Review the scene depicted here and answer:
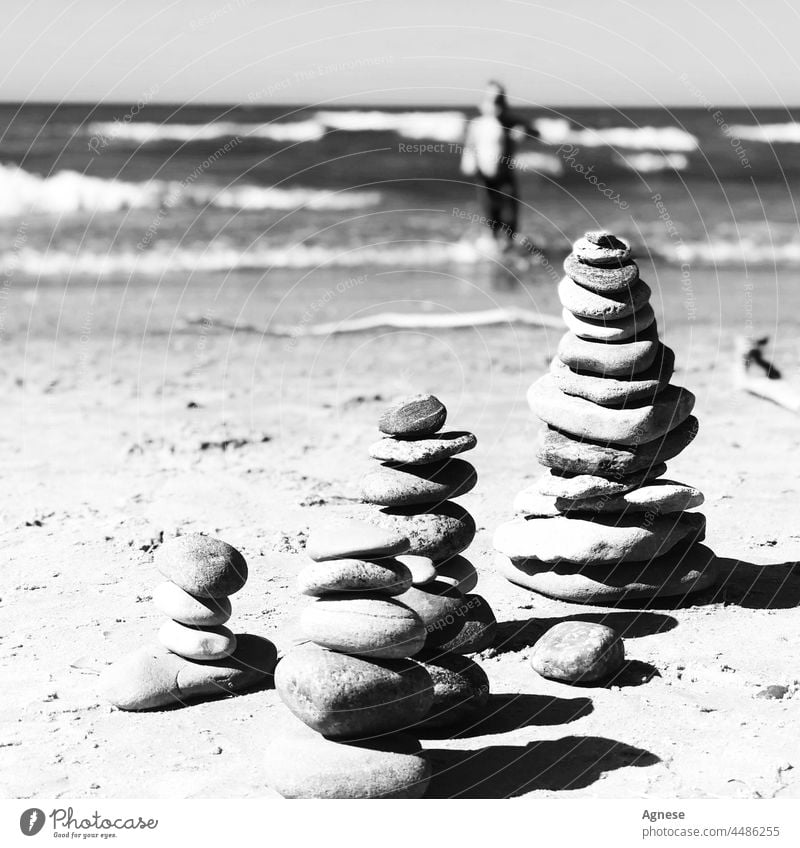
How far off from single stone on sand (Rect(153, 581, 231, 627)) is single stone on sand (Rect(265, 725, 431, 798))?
136 centimetres

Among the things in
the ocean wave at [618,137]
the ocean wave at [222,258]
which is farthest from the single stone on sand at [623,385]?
the ocean wave at [618,137]

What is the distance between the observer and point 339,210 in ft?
100

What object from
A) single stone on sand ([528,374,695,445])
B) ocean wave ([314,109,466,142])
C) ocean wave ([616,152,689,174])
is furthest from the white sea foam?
single stone on sand ([528,374,695,445])

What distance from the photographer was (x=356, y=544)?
6062mm

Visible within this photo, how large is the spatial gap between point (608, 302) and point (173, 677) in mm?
3911

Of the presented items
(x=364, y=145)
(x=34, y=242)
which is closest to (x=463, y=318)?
Result: (x=34, y=242)

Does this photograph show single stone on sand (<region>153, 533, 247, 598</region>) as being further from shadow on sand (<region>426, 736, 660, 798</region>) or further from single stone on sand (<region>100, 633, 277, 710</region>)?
shadow on sand (<region>426, 736, 660, 798</region>)

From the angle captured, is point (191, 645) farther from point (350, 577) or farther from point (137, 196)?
point (137, 196)

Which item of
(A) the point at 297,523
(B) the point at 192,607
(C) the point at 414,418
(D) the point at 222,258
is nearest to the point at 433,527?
(C) the point at 414,418

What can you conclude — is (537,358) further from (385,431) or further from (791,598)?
(385,431)

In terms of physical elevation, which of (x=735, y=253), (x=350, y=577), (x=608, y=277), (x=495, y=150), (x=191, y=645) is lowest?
(x=191, y=645)

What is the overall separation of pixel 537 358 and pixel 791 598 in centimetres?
767

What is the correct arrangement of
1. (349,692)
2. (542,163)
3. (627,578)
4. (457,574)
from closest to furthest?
(349,692) → (457,574) → (627,578) → (542,163)

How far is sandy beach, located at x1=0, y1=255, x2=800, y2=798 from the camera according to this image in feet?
21.2
